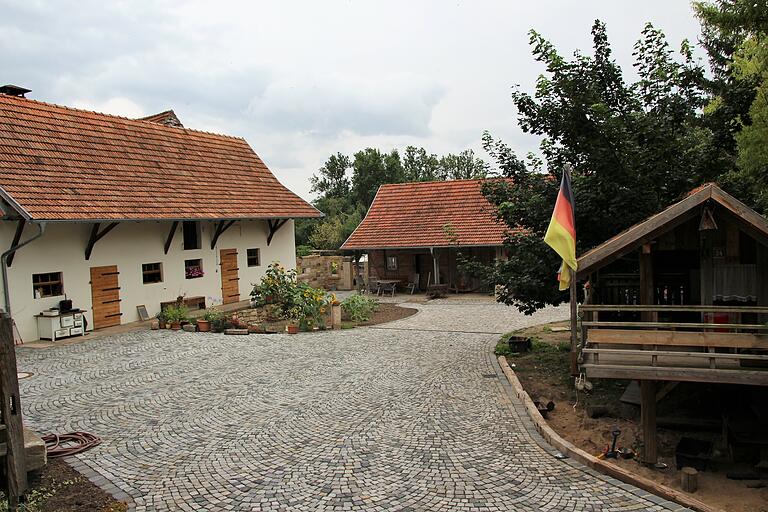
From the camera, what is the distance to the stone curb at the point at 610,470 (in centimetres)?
625

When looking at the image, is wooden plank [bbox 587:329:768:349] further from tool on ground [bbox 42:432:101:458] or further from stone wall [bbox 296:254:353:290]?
stone wall [bbox 296:254:353:290]

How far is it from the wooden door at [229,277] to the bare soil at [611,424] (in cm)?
1287

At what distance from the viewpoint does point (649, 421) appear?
7.70 m

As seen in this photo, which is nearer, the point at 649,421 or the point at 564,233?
the point at 649,421

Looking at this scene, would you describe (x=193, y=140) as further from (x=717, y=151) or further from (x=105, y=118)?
(x=717, y=151)

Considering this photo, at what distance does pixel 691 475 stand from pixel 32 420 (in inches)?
381

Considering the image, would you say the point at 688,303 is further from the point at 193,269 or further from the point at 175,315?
the point at 193,269

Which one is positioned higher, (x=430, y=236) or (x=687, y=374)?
(x=430, y=236)

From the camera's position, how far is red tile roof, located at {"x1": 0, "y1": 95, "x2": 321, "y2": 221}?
16.0 m

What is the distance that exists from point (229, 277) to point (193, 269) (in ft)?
6.23

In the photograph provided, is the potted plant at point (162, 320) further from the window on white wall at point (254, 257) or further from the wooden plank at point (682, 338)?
the wooden plank at point (682, 338)

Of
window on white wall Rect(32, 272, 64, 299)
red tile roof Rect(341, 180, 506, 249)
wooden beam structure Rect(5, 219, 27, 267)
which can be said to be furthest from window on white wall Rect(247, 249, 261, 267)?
wooden beam structure Rect(5, 219, 27, 267)

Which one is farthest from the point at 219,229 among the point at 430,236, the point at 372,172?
the point at 372,172

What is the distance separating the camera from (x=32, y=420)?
8.97m
